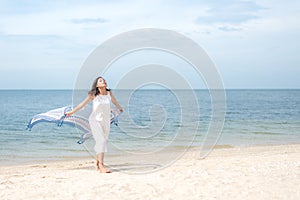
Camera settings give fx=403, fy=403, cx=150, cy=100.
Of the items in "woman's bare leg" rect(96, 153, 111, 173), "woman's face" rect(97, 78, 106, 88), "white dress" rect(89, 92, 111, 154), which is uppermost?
"woman's face" rect(97, 78, 106, 88)

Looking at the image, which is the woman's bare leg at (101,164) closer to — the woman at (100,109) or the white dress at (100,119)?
the woman at (100,109)

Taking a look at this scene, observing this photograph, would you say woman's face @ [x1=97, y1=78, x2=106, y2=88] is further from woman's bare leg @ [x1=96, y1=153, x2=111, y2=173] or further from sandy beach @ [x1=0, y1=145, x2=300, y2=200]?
sandy beach @ [x1=0, y1=145, x2=300, y2=200]

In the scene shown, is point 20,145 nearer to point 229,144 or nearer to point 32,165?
point 32,165

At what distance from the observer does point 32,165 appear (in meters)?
12.5

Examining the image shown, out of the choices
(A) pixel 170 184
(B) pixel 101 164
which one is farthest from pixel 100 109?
(A) pixel 170 184

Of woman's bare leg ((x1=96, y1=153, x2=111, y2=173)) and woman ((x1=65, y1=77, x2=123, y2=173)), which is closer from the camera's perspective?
woman ((x1=65, y1=77, x2=123, y2=173))

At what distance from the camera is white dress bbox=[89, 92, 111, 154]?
8477 mm

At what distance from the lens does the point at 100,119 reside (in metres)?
8.53

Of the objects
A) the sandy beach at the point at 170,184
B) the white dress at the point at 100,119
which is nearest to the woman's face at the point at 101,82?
the white dress at the point at 100,119

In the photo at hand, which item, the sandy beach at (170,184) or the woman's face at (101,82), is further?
the woman's face at (101,82)

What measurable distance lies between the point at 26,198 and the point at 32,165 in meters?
6.09

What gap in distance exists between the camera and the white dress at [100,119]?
27.8 feet

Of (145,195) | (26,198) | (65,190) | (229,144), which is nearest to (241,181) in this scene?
(145,195)

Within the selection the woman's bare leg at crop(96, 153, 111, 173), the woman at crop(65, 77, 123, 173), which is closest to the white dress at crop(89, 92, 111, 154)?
the woman at crop(65, 77, 123, 173)
